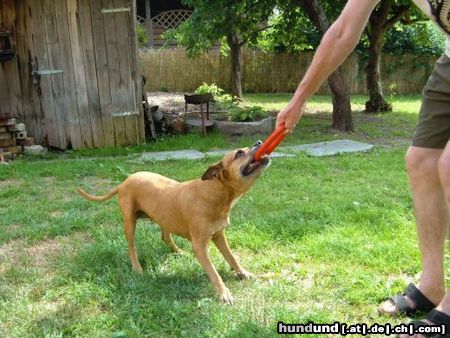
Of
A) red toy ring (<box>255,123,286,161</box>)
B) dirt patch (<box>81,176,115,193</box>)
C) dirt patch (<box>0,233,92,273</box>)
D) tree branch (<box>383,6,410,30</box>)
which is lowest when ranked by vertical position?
dirt patch (<box>0,233,92,273</box>)

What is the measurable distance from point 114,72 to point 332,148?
4007 millimetres

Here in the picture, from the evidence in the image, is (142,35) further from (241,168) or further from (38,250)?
(241,168)

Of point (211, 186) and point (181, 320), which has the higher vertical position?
point (211, 186)

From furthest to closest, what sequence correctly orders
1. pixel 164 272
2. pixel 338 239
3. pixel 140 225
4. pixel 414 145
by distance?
1. pixel 140 225
2. pixel 338 239
3. pixel 164 272
4. pixel 414 145

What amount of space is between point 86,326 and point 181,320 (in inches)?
21.9

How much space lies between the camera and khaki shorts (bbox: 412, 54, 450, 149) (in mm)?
2807

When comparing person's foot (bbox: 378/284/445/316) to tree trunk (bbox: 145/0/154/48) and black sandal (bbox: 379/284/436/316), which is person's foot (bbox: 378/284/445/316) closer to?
black sandal (bbox: 379/284/436/316)

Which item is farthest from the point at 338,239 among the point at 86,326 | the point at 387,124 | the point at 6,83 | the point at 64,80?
the point at 387,124

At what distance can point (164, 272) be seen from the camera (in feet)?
12.7

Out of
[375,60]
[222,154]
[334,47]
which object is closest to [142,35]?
Result: [375,60]

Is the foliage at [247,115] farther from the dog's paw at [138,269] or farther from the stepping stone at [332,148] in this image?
the dog's paw at [138,269]

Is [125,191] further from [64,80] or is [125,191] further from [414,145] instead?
[64,80]

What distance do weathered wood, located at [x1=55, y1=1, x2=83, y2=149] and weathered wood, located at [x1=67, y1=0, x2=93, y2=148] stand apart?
0.05 meters

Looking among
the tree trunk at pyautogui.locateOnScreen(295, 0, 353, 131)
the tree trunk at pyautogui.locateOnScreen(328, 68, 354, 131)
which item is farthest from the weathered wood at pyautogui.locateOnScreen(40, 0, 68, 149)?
the tree trunk at pyautogui.locateOnScreen(328, 68, 354, 131)
